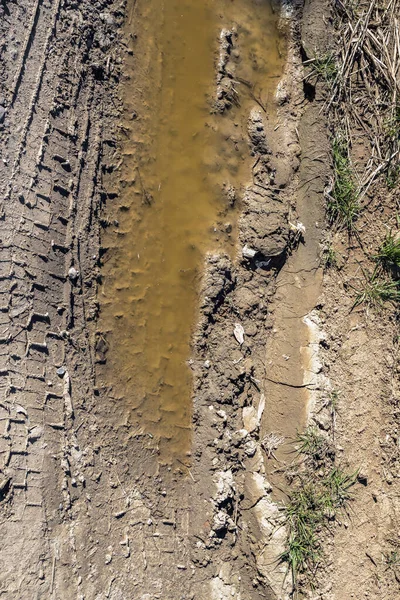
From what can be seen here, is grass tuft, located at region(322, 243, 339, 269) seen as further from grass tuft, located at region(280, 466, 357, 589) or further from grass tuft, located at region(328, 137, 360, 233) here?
grass tuft, located at region(280, 466, 357, 589)

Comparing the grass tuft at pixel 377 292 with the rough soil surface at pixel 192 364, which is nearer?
the rough soil surface at pixel 192 364

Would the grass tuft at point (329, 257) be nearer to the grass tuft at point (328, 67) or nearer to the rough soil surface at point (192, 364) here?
the rough soil surface at point (192, 364)

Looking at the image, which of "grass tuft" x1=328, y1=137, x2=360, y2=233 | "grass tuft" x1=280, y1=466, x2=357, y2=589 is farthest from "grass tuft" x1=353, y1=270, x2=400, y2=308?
"grass tuft" x1=280, y1=466, x2=357, y2=589

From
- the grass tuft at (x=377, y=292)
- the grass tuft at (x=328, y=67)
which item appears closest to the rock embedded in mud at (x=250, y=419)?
the grass tuft at (x=377, y=292)

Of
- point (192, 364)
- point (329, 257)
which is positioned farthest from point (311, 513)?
point (329, 257)

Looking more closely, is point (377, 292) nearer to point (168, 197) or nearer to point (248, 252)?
point (248, 252)

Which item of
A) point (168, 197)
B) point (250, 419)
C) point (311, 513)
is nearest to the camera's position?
point (311, 513)
